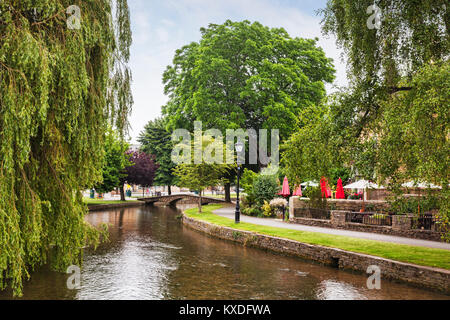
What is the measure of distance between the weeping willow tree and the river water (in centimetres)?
206

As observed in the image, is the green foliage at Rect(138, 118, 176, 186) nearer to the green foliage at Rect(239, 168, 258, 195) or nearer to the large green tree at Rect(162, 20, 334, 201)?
the large green tree at Rect(162, 20, 334, 201)

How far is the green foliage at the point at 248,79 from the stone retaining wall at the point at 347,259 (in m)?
15.7

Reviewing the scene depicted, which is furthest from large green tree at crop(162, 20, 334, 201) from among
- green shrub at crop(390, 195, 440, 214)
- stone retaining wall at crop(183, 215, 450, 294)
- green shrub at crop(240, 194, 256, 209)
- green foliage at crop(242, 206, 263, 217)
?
green shrub at crop(390, 195, 440, 214)

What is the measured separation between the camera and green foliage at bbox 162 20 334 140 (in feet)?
110

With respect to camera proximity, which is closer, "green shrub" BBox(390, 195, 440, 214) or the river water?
"green shrub" BBox(390, 195, 440, 214)

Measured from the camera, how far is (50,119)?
8203 mm

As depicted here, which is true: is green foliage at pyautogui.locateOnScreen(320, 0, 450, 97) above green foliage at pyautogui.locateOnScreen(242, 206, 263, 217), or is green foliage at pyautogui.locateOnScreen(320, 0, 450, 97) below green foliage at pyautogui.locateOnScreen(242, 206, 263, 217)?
above

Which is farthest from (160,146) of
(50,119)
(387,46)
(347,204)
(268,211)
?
(50,119)

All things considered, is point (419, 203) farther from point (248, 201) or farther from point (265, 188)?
point (248, 201)

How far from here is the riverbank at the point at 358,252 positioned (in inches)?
424

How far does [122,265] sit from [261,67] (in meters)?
25.5

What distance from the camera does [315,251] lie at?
14.5 m

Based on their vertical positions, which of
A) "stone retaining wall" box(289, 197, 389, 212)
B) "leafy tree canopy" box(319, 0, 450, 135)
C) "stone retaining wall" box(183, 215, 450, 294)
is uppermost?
"leafy tree canopy" box(319, 0, 450, 135)
